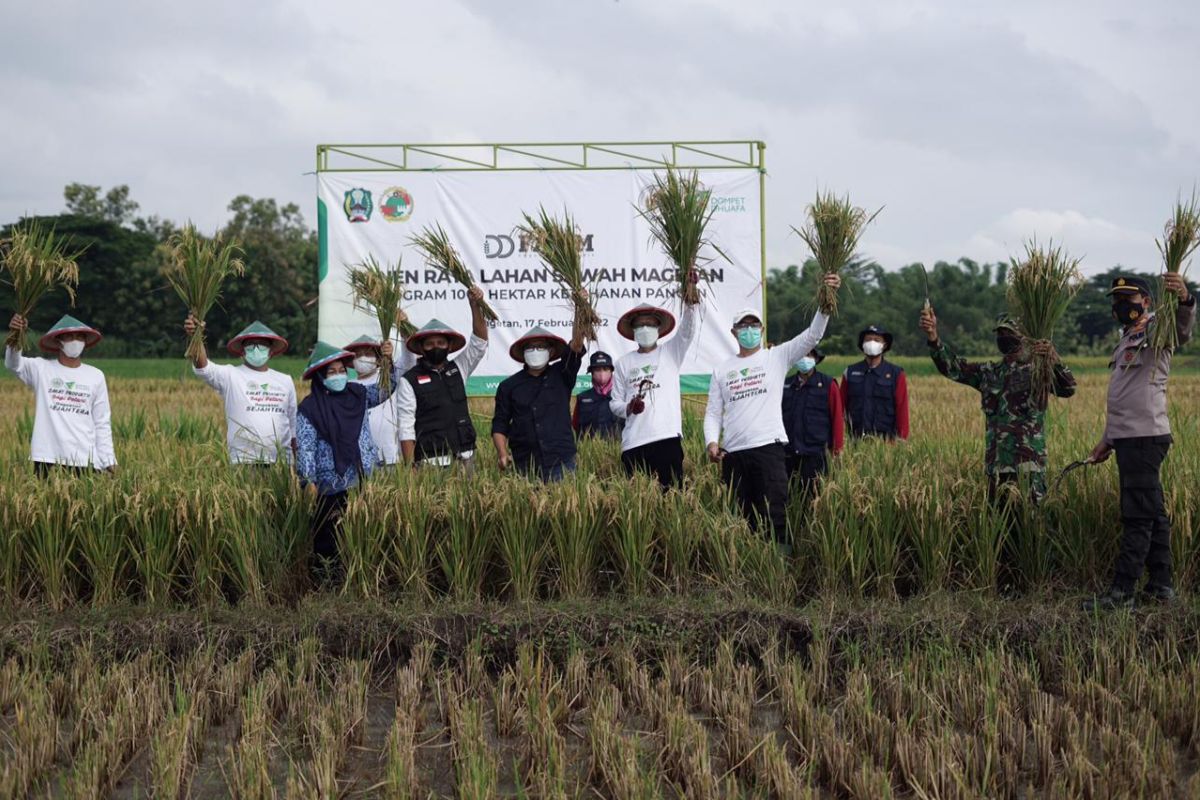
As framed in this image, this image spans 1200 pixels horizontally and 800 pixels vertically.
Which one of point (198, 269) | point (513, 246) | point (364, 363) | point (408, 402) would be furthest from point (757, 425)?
point (513, 246)

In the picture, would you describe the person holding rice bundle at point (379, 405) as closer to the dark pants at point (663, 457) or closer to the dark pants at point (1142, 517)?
the dark pants at point (663, 457)

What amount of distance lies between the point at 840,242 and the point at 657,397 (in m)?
1.47

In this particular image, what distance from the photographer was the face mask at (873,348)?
885 cm

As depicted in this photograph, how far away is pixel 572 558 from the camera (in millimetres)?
6379

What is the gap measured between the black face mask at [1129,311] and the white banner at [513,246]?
6.43 m

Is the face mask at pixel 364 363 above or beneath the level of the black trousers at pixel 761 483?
above

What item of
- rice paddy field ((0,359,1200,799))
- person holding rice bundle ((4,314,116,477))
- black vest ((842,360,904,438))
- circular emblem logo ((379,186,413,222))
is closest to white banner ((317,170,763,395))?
circular emblem logo ((379,186,413,222))

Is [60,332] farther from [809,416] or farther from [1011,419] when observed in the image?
[1011,419]

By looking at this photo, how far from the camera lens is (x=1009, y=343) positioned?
7.03 metres

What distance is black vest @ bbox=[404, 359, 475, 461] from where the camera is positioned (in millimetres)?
7570

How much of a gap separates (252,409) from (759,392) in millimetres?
3139

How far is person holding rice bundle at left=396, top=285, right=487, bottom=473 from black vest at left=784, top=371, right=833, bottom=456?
7.24ft

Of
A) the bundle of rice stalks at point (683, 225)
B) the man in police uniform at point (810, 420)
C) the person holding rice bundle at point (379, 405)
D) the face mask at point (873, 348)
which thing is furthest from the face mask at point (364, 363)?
the face mask at point (873, 348)

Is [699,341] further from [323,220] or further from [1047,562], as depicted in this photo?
[1047,562]
